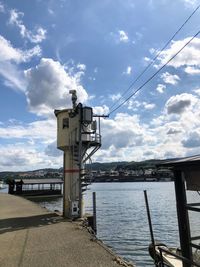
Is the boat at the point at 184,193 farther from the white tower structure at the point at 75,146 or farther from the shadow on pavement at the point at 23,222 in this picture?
the white tower structure at the point at 75,146

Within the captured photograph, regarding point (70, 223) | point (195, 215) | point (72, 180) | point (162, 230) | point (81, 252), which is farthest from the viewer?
point (195, 215)

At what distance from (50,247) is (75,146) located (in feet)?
33.0

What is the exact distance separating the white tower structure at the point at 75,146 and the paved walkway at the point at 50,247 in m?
3.28

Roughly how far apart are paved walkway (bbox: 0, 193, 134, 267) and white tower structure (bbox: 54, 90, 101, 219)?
3.28 meters

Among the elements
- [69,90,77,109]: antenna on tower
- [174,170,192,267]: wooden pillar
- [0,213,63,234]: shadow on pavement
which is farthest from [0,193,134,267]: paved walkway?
[69,90,77,109]: antenna on tower

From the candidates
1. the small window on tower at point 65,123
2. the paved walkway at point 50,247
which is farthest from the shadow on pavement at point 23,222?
the small window on tower at point 65,123

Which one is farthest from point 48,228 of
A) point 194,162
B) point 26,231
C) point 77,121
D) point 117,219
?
point 117,219

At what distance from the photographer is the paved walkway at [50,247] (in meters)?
10.9

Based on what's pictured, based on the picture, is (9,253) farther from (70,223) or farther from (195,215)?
(195,215)

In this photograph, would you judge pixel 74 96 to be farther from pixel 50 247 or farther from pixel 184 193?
pixel 184 193

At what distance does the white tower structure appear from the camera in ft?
72.6

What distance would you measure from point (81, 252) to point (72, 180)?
10918 millimetres

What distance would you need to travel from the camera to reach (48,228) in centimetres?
1767

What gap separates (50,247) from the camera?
43.0 feet
